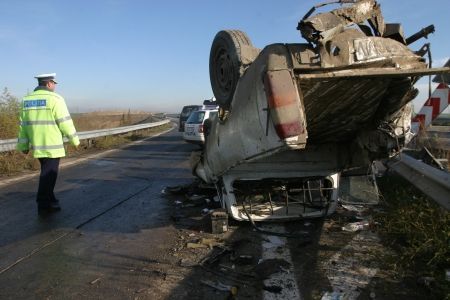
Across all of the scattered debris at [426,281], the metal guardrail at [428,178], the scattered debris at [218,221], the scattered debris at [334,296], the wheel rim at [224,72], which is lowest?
the scattered debris at [334,296]

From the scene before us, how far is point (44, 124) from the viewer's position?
21.4ft

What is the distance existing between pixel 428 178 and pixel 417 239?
69 cm

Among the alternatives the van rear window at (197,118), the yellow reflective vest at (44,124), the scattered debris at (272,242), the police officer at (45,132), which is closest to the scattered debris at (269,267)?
the scattered debris at (272,242)

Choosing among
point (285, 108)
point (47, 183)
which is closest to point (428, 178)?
point (285, 108)

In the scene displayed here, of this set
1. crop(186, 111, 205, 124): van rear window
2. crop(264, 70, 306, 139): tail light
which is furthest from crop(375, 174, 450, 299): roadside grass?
crop(186, 111, 205, 124): van rear window

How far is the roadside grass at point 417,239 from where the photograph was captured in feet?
12.2

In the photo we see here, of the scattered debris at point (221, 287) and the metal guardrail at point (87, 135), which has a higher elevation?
the metal guardrail at point (87, 135)

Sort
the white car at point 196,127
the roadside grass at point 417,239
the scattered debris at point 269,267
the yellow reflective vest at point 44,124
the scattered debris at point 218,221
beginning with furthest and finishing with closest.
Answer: the white car at point 196,127
the yellow reflective vest at point 44,124
the scattered debris at point 218,221
the scattered debris at point 269,267
the roadside grass at point 417,239

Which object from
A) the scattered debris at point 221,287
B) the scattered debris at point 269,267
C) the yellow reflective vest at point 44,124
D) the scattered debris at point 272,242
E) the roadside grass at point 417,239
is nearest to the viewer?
the scattered debris at point 221,287

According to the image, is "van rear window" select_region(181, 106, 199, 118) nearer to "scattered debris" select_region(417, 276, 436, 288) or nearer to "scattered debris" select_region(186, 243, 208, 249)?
"scattered debris" select_region(186, 243, 208, 249)

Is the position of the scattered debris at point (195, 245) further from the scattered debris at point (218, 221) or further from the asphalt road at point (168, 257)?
the scattered debris at point (218, 221)

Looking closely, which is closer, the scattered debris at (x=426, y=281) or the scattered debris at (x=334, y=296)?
the scattered debris at (x=334, y=296)

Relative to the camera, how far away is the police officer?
21.1 feet

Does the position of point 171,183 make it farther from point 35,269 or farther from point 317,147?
point 35,269
